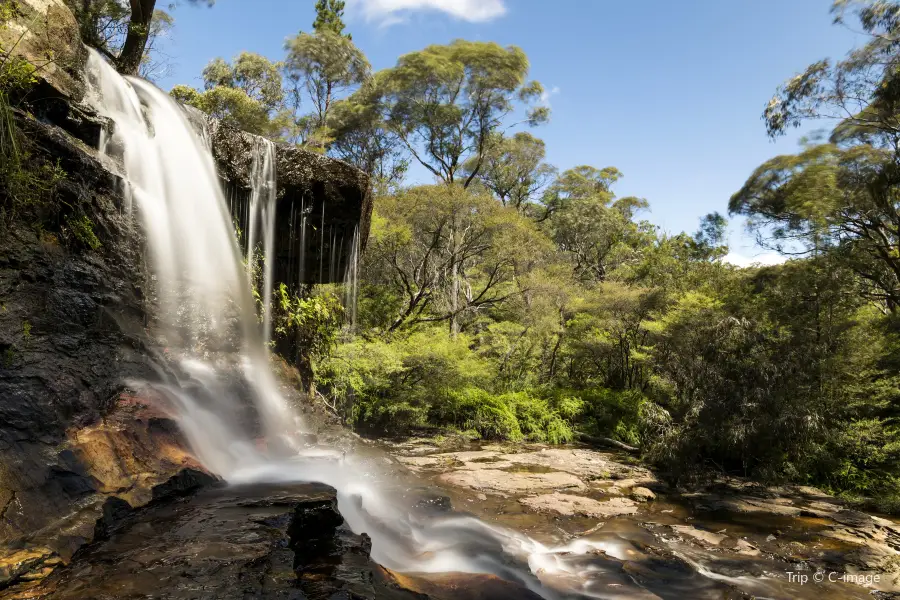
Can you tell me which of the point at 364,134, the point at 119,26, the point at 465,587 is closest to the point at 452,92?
the point at 364,134

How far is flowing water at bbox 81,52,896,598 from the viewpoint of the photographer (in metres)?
4.90

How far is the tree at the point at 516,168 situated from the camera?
99.4 ft

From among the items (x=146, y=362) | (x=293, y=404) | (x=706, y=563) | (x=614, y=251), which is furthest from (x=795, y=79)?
(x=614, y=251)

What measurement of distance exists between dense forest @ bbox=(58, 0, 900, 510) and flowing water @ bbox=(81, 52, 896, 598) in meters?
2.11

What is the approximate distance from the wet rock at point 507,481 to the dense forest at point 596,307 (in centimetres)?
238

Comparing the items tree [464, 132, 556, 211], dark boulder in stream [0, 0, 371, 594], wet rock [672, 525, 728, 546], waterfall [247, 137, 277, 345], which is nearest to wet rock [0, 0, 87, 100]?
dark boulder in stream [0, 0, 371, 594]

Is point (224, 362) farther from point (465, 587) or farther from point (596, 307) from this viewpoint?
point (596, 307)

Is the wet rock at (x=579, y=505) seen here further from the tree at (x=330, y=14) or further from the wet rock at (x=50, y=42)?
the tree at (x=330, y=14)

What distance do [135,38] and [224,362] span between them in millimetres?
8191

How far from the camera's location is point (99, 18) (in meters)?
12.4

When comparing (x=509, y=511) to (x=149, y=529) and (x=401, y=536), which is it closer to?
(x=401, y=536)

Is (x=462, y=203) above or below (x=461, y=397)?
above

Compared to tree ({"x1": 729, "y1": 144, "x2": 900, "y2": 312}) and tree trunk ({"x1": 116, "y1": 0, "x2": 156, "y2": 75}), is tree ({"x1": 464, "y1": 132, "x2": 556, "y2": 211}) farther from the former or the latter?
tree trunk ({"x1": 116, "y1": 0, "x2": 156, "y2": 75})

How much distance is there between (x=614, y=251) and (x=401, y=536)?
27.0 metres
